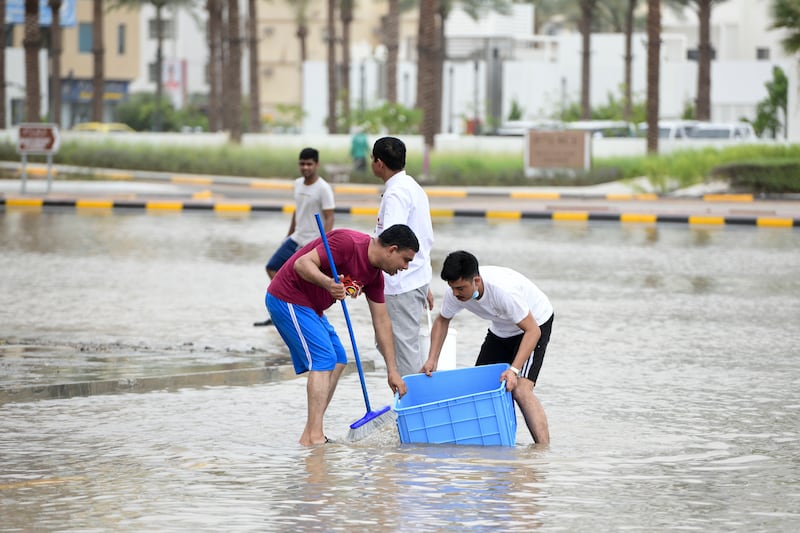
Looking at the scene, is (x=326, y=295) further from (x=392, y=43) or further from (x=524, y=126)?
(x=524, y=126)

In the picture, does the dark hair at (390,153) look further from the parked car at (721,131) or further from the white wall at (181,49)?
the white wall at (181,49)

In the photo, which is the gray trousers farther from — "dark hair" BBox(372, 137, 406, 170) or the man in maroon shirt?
"dark hair" BBox(372, 137, 406, 170)

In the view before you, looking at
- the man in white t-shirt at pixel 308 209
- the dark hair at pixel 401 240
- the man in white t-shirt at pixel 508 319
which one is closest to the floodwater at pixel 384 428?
the man in white t-shirt at pixel 508 319

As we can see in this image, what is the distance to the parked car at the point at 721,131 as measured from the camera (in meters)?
48.2

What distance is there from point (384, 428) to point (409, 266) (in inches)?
42.0

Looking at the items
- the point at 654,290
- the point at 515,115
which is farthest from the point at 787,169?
the point at 515,115

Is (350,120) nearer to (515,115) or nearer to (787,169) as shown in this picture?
(515,115)

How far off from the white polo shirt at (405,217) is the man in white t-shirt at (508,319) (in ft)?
1.35

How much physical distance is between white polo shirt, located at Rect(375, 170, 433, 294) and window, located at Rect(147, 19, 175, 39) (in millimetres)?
87920

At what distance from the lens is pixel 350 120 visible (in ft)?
179

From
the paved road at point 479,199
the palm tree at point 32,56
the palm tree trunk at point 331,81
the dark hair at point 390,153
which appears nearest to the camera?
the dark hair at point 390,153

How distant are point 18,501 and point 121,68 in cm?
8820

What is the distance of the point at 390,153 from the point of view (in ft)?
30.6

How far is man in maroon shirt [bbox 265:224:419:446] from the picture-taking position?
26.6ft
